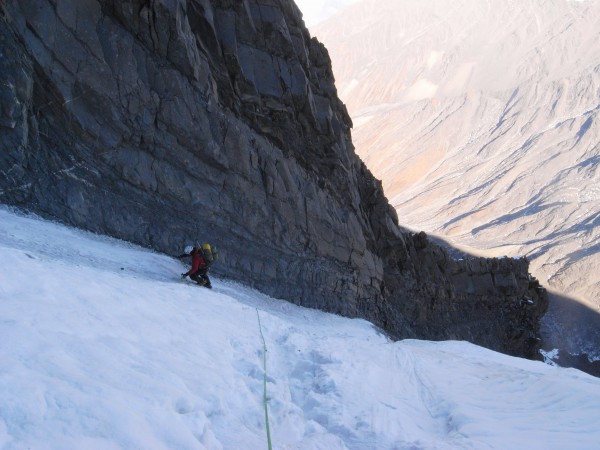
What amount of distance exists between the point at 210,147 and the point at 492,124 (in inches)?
2479

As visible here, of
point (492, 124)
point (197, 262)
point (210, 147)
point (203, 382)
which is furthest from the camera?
point (492, 124)

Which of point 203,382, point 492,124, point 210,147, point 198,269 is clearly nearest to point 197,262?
point 198,269

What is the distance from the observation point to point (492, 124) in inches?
2724

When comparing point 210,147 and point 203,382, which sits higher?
point 210,147

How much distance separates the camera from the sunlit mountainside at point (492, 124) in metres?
52.0

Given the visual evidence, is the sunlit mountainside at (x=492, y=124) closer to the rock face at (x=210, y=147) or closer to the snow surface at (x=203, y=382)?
the rock face at (x=210, y=147)

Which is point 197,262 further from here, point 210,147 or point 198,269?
point 210,147

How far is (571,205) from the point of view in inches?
2101

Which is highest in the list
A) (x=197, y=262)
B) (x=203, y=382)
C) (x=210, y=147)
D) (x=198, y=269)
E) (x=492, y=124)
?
(x=492, y=124)

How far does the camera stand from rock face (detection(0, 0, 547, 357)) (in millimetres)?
11164

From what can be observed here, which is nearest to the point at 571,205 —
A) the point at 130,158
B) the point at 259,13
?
the point at 259,13

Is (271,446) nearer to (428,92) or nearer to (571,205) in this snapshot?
(571,205)

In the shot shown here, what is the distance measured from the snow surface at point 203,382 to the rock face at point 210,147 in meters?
2.16

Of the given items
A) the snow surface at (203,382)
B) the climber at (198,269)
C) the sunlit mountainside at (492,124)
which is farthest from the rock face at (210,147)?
the sunlit mountainside at (492,124)
